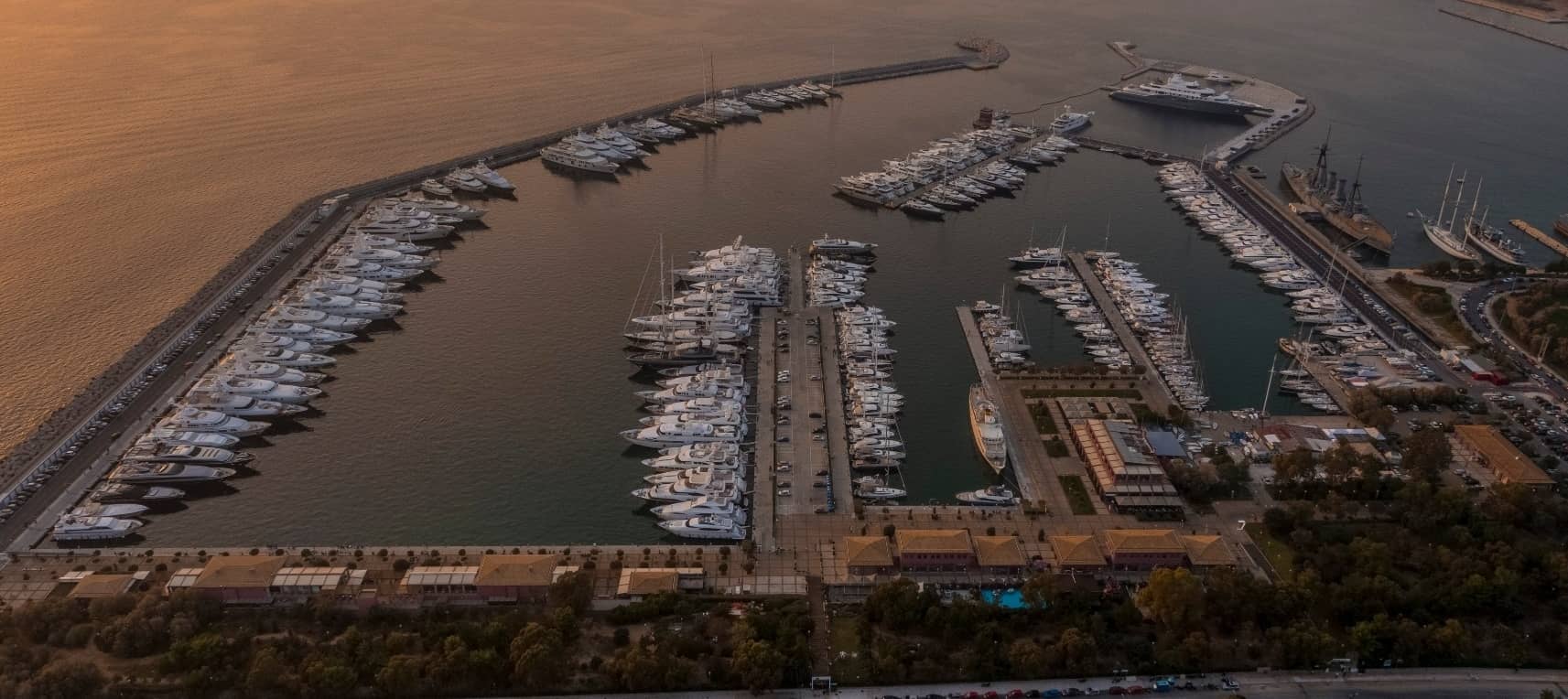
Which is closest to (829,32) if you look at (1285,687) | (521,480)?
(521,480)

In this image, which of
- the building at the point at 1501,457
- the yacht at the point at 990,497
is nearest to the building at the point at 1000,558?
the yacht at the point at 990,497

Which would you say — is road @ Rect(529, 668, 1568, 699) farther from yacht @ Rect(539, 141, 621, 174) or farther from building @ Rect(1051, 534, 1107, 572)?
yacht @ Rect(539, 141, 621, 174)

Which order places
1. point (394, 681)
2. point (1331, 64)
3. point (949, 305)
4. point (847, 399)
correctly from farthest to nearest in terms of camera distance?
1. point (1331, 64)
2. point (949, 305)
3. point (847, 399)
4. point (394, 681)

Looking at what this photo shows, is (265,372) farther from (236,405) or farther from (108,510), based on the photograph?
(108,510)

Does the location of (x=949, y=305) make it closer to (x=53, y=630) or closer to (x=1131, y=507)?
(x=1131, y=507)

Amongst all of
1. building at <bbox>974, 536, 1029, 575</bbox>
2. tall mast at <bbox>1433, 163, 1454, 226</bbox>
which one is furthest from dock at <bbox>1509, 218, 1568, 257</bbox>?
building at <bbox>974, 536, 1029, 575</bbox>

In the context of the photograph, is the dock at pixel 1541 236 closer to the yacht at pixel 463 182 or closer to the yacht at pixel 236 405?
the yacht at pixel 463 182
